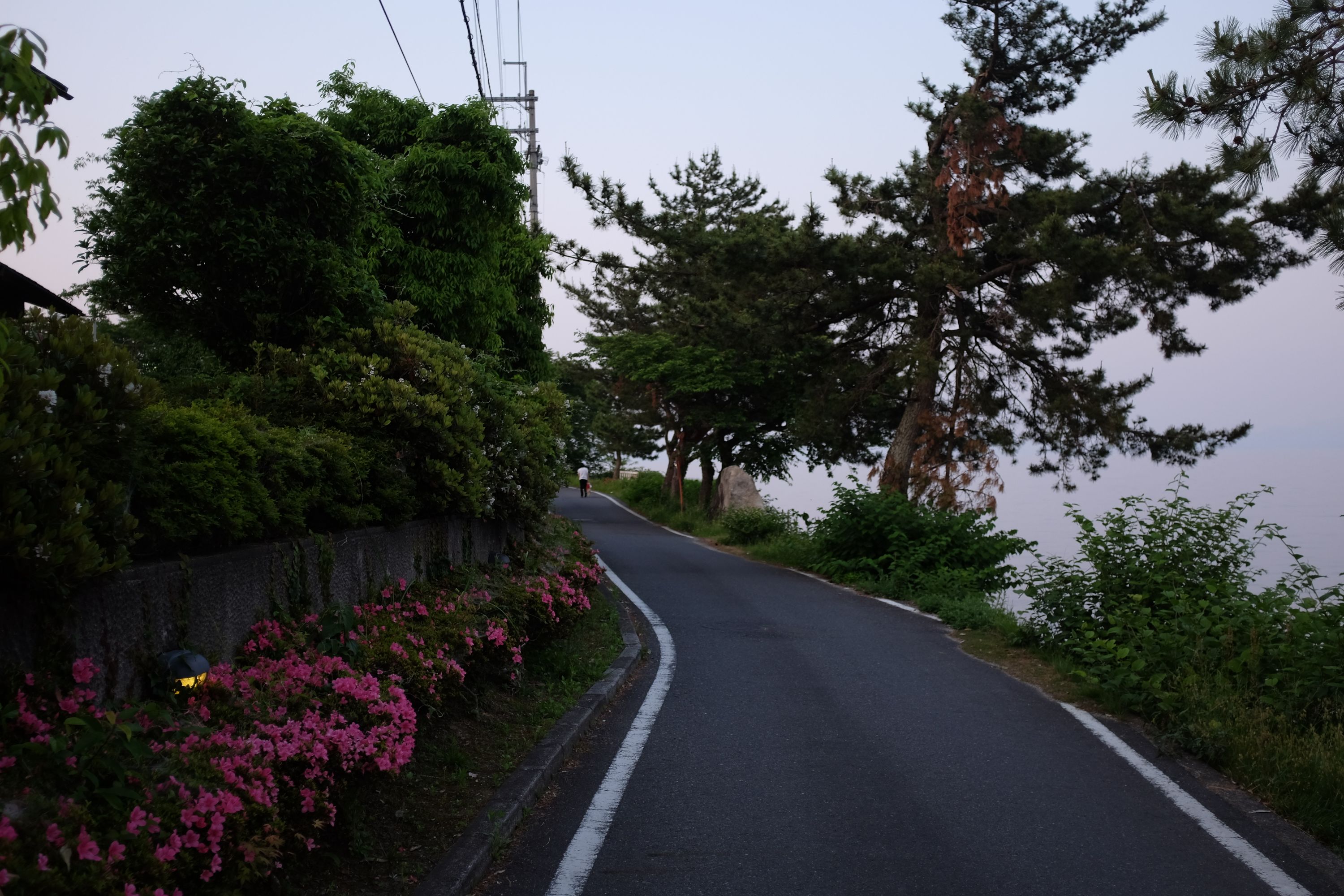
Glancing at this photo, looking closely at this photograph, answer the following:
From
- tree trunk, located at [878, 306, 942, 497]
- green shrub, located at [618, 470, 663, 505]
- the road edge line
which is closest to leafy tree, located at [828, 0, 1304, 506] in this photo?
tree trunk, located at [878, 306, 942, 497]

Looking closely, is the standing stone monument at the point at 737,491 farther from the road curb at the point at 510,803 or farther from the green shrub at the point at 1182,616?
the road curb at the point at 510,803

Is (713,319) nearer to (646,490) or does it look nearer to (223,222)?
(223,222)

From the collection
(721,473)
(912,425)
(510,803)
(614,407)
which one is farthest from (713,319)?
(614,407)

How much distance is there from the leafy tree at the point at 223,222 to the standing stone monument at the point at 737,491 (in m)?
22.8

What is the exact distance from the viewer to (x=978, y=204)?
67.7ft

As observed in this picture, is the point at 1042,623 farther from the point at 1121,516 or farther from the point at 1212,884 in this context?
the point at 1212,884

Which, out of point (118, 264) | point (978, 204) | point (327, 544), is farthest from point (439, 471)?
point (978, 204)

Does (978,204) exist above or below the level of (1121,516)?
above

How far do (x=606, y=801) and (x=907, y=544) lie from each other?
12.6m

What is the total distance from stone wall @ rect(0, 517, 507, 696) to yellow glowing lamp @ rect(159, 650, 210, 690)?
0.06 metres

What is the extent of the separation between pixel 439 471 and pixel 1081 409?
16.2 meters

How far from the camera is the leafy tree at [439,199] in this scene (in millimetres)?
14633

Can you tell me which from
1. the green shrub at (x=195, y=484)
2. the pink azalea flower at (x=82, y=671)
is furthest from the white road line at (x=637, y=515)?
the pink azalea flower at (x=82, y=671)

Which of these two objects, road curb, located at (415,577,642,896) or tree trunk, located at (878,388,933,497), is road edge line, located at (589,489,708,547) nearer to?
tree trunk, located at (878,388,933,497)
